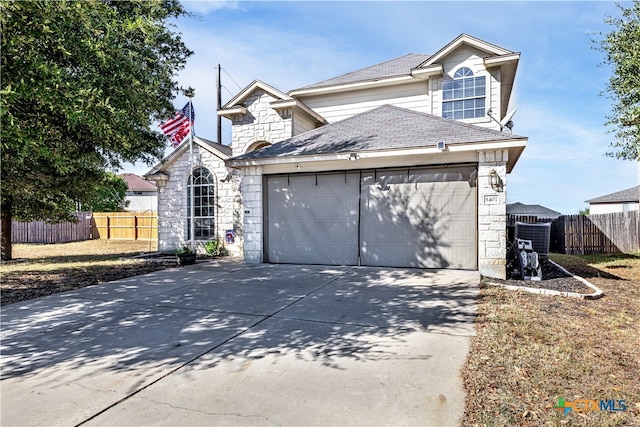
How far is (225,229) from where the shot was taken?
42.0ft

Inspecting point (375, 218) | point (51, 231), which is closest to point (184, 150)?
point (375, 218)

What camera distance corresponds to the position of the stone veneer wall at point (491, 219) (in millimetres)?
7484

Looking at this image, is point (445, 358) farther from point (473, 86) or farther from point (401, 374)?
point (473, 86)

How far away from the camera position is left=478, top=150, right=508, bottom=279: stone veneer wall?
7.48 metres

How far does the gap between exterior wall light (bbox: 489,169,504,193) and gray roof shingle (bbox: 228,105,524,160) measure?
30.3 inches

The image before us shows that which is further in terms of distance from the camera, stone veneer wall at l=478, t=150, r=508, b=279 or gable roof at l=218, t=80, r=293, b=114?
gable roof at l=218, t=80, r=293, b=114

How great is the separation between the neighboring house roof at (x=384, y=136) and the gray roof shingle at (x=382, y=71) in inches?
113

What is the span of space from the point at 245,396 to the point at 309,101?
12.8 m

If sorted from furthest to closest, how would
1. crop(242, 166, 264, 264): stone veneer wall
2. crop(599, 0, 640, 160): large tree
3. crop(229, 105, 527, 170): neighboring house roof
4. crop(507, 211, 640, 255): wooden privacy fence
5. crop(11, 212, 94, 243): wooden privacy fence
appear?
crop(11, 212, 94, 243): wooden privacy fence
crop(507, 211, 640, 255): wooden privacy fence
crop(242, 166, 264, 264): stone veneer wall
crop(599, 0, 640, 160): large tree
crop(229, 105, 527, 170): neighboring house roof

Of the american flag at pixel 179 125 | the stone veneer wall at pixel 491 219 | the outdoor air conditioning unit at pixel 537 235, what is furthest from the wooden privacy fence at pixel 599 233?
the american flag at pixel 179 125

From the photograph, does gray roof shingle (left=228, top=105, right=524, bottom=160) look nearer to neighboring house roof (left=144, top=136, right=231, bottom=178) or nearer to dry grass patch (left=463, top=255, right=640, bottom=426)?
neighboring house roof (left=144, top=136, right=231, bottom=178)

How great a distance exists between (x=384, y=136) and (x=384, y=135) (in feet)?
0.25

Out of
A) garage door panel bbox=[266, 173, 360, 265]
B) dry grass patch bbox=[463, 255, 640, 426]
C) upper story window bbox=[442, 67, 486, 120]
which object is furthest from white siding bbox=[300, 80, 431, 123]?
dry grass patch bbox=[463, 255, 640, 426]

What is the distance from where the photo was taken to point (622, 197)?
29.2m
